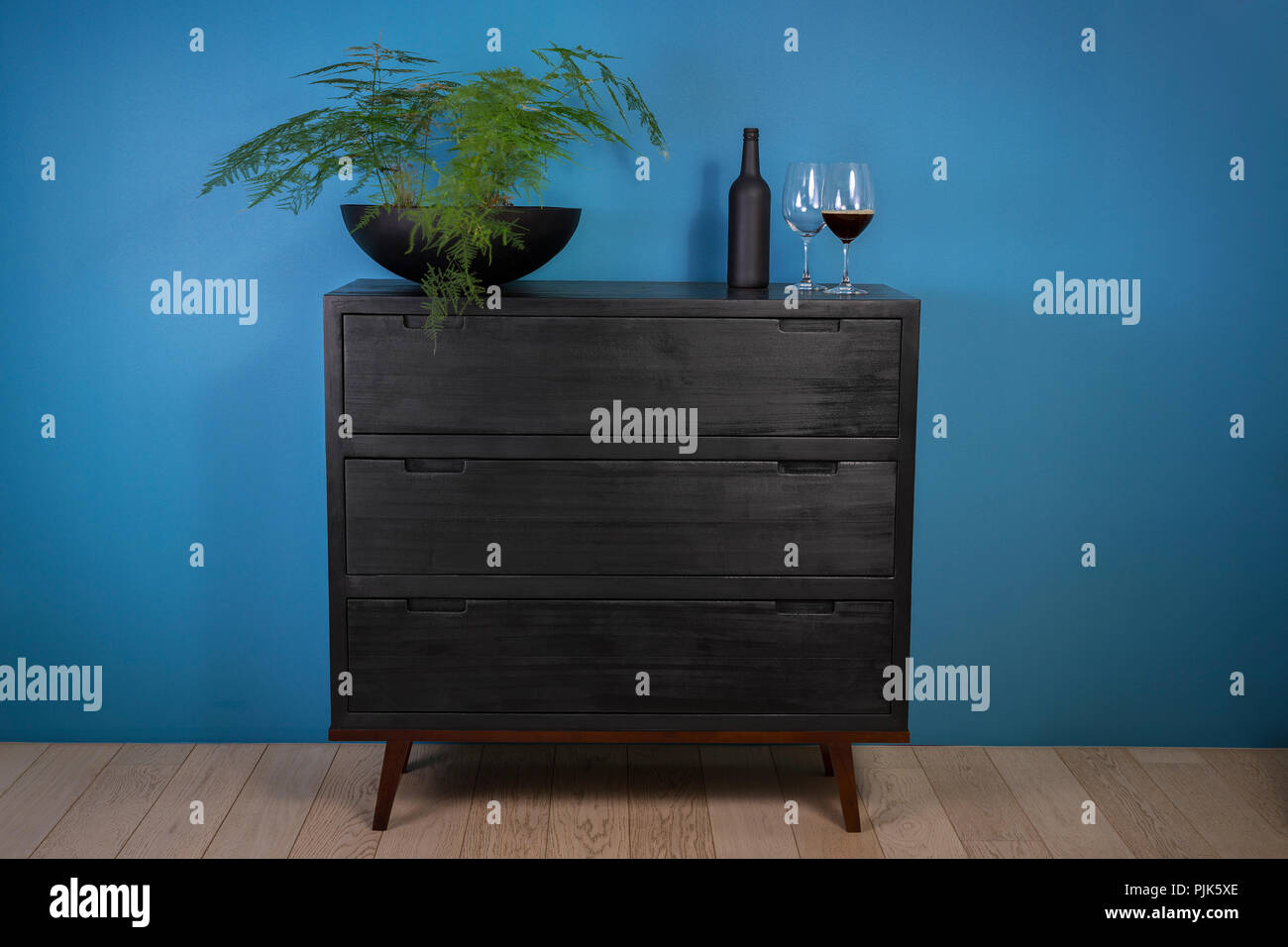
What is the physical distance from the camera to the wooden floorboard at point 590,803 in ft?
8.54

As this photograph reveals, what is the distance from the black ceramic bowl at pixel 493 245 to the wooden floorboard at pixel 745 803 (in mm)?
1174

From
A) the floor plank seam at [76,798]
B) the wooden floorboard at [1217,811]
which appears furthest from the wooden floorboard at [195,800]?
the wooden floorboard at [1217,811]

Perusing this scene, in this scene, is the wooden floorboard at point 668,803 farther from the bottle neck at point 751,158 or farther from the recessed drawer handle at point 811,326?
the bottle neck at point 751,158

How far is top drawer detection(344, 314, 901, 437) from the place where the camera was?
8.31ft

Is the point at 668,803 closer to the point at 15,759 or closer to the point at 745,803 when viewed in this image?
the point at 745,803

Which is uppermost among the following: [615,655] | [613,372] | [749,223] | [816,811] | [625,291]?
[749,223]

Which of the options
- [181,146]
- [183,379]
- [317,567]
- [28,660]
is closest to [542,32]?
[181,146]

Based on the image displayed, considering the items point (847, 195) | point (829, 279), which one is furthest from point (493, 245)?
point (829, 279)

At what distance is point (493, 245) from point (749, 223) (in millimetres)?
538

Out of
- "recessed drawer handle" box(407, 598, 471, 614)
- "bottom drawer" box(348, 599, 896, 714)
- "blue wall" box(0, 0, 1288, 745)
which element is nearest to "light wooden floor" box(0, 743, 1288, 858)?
"blue wall" box(0, 0, 1288, 745)

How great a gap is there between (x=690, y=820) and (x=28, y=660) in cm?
158

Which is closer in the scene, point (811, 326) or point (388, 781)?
point (811, 326)

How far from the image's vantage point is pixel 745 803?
2.81 m

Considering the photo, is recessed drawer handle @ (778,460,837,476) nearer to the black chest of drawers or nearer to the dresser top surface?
the black chest of drawers
